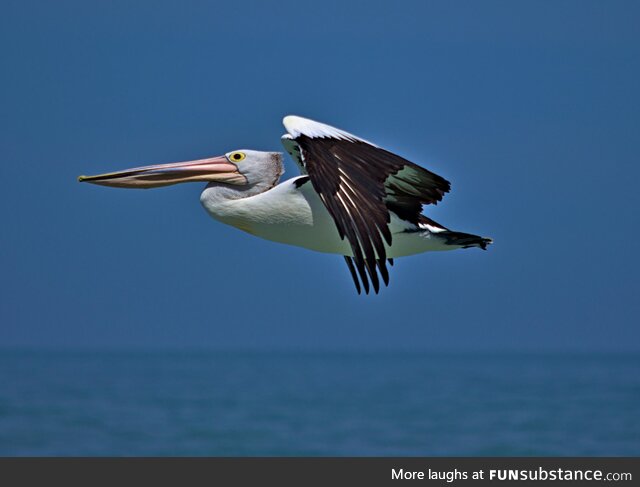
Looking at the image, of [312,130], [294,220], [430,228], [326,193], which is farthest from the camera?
[430,228]

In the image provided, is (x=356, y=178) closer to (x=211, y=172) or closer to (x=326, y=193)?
(x=326, y=193)

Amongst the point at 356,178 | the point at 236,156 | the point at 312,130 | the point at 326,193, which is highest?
the point at 236,156

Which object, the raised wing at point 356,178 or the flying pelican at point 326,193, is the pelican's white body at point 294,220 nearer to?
the flying pelican at point 326,193

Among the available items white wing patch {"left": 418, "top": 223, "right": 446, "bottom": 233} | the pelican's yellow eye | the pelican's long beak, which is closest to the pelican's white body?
white wing patch {"left": 418, "top": 223, "right": 446, "bottom": 233}

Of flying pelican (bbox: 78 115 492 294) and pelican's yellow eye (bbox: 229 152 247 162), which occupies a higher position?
pelican's yellow eye (bbox: 229 152 247 162)

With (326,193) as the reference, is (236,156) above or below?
above

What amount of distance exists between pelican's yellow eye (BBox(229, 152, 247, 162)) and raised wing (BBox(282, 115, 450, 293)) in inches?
22.8

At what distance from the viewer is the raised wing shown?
27.1 feet

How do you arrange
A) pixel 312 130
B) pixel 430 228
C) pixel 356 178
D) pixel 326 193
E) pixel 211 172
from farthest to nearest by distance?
pixel 211 172, pixel 430 228, pixel 312 130, pixel 356 178, pixel 326 193

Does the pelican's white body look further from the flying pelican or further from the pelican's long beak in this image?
the pelican's long beak

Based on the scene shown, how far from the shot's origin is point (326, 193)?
8.40m

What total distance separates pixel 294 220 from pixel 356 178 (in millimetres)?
928
